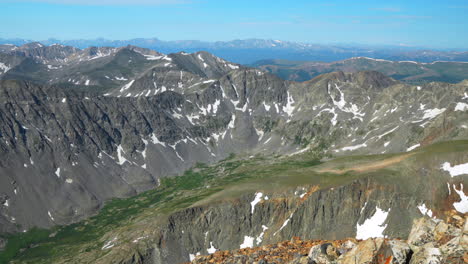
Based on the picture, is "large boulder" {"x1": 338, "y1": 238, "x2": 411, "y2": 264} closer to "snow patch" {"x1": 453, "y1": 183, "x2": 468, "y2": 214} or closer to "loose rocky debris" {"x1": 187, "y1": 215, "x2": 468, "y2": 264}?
"loose rocky debris" {"x1": 187, "y1": 215, "x2": 468, "y2": 264}

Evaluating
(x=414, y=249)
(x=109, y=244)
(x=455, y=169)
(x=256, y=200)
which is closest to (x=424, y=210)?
(x=455, y=169)

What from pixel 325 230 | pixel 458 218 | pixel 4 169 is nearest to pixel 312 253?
pixel 458 218

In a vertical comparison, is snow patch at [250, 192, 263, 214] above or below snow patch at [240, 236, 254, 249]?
above

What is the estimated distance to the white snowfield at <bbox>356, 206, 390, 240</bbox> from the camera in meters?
128

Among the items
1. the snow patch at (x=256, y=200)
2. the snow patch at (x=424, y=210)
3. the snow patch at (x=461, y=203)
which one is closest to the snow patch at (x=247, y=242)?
the snow patch at (x=256, y=200)

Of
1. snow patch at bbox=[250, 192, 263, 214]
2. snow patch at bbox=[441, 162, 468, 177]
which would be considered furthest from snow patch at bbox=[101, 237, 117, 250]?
snow patch at bbox=[441, 162, 468, 177]

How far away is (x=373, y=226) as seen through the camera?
131 meters

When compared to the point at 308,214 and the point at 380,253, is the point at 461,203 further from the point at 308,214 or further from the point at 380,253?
the point at 380,253

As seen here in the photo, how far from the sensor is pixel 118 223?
7234 inches

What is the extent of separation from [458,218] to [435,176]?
114m

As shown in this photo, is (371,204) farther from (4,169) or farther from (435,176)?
(4,169)

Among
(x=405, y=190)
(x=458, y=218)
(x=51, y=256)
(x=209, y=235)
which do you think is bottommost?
(x=51, y=256)

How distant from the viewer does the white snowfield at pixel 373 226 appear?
420 feet

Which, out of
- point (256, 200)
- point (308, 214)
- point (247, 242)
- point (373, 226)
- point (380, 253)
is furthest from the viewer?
point (256, 200)
